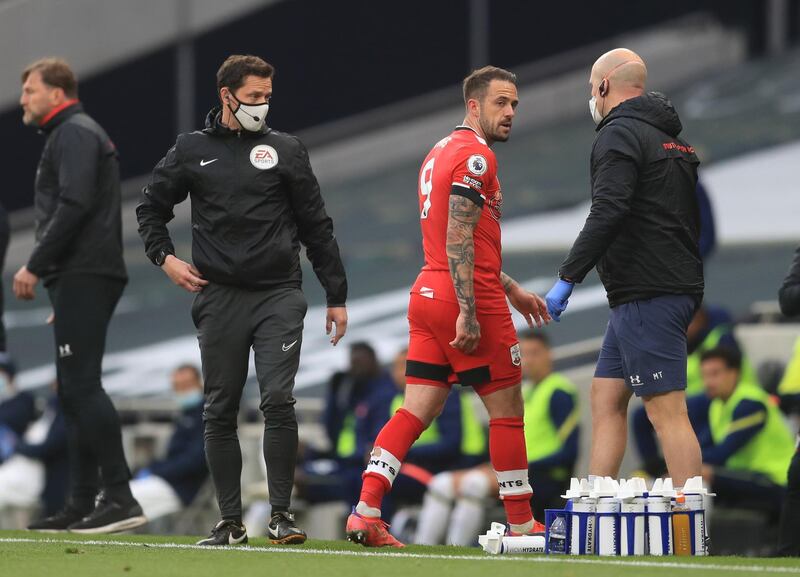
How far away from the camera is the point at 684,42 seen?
2627 centimetres

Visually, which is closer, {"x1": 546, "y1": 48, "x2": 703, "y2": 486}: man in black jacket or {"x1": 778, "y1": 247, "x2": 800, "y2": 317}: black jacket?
{"x1": 546, "y1": 48, "x2": 703, "y2": 486}: man in black jacket

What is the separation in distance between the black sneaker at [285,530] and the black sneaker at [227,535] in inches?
5.2

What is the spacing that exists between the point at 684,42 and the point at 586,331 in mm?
13296

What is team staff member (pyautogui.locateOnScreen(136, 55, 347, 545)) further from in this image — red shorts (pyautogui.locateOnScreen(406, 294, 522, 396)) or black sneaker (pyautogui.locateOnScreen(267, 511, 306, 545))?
red shorts (pyautogui.locateOnScreen(406, 294, 522, 396))

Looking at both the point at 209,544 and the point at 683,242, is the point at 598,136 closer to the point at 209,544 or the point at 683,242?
the point at 683,242

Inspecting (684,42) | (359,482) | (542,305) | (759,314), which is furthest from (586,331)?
(684,42)

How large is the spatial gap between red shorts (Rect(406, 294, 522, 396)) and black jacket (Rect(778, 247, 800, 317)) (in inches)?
40.1

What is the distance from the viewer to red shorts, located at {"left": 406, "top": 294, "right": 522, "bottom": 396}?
6.50 metres

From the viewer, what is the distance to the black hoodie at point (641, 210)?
250 inches

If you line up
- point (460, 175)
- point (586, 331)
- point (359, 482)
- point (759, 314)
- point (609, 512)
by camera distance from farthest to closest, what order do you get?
point (586, 331) < point (759, 314) < point (359, 482) < point (460, 175) < point (609, 512)

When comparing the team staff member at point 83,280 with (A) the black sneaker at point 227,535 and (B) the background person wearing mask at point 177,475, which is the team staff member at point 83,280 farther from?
(B) the background person wearing mask at point 177,475

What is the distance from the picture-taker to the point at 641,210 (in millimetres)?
6480

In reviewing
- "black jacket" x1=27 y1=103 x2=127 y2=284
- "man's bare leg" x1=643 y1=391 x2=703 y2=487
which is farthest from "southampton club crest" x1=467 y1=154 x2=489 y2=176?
"black jacket" x1=27 y1=103 x2=127 y2=284

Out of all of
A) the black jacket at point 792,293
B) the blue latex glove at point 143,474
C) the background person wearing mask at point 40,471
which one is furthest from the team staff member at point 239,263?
the background person wearing mask at point 40,471
